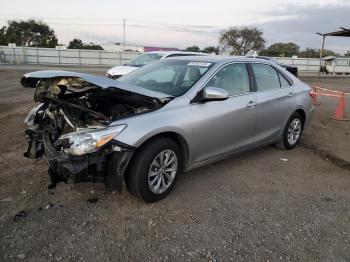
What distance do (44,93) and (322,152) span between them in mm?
4772

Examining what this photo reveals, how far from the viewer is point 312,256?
127 inches

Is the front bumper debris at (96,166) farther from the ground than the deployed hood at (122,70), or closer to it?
closer to it

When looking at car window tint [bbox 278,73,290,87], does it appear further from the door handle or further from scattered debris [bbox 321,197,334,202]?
scattered debris [bbox 321,197,334,202]

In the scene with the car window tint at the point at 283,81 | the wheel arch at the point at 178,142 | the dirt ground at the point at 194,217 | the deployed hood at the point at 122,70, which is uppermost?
the car window tint at the point at 283,81

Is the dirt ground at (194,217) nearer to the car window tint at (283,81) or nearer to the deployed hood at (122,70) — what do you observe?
the car window tint at (283,81)

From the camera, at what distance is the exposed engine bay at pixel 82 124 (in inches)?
142

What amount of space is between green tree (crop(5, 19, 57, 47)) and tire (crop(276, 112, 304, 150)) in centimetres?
6842

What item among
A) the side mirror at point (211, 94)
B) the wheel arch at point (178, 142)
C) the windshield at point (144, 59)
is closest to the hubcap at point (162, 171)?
the wheel arch at point (178, 142)

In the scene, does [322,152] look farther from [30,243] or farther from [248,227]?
[30,243]

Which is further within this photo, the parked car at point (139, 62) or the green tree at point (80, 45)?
the green tree at point (80, 45)

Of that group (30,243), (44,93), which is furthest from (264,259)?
(44,93)

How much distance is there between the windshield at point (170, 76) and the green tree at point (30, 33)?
68.3 meters

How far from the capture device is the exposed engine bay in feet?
11.9

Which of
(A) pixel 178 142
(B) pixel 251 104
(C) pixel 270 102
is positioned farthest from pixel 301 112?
(A) pixel 178 142
